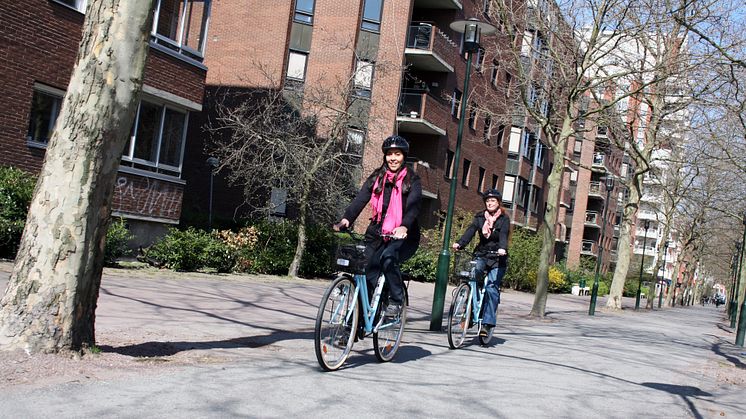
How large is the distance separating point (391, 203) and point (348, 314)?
113 cm

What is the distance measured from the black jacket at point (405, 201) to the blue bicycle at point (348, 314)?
0.32m

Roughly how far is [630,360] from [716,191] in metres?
29.8

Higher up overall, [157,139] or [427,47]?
[427,47]

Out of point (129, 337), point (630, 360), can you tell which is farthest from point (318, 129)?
point (129, 337)

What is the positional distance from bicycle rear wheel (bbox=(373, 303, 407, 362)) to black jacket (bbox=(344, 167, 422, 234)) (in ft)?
2.89

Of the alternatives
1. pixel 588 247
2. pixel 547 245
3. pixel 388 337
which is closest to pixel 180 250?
pixel 547 245

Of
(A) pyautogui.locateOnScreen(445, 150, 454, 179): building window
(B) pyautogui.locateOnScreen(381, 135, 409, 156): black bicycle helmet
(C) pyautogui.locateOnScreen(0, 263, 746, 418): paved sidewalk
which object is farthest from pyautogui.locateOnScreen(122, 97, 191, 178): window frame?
(A) pyautogui.locateOnScreen(445, 150, 454, 179): building window

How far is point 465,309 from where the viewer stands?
9.19 metres

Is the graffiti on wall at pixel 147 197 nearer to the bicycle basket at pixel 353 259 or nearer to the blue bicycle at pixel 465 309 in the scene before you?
the blue bicycle at pixel 465 309

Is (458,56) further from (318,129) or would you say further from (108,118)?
(108,118)

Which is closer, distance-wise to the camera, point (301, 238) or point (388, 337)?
point (388, 337)

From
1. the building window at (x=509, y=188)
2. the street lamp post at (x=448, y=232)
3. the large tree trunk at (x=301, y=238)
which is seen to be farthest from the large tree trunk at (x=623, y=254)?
the street lamp post at (x=448, y=232)

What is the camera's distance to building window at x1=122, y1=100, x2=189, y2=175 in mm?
17750

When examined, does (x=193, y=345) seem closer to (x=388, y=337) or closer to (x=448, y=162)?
(x=388, y=337)
